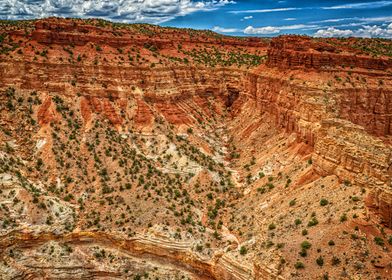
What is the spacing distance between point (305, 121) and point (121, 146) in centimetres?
2010

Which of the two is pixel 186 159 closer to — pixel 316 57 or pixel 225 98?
pixel 316 57

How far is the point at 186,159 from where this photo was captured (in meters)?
47.8

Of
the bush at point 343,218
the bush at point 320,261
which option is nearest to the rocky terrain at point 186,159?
the bush at point 343,218

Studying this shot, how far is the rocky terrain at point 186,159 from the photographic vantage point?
30.6 m

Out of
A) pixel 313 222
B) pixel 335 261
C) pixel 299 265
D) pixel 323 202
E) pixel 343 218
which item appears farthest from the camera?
pixel 323 202

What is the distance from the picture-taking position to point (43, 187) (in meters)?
41.6

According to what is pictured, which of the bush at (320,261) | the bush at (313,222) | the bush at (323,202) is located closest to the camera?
the bush at (320,261)

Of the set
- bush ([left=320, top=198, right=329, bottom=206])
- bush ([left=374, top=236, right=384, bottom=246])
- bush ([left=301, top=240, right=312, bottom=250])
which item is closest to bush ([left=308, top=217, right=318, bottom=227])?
bush ([left=320, top=198, right=329, bottom=206])

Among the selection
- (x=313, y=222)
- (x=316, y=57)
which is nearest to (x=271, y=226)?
(x=313, y=222)

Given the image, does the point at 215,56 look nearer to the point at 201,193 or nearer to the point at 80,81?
the point at 80,81

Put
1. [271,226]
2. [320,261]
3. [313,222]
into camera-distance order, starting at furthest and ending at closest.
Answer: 1. [271,226]
2. [313,222]
3. [320,261]

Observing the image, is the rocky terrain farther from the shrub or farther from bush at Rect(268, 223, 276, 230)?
bush at Rect(268, 223, 276, 230)

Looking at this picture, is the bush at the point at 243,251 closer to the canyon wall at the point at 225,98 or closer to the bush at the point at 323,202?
the bush at the point at 323,202

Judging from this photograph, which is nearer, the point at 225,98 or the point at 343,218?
the point at 343,218
